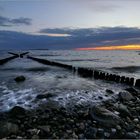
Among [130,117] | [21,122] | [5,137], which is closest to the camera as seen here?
[5,137]

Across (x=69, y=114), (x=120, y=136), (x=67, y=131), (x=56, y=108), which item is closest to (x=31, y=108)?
(x=56, y=108)

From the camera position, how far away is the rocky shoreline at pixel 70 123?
7027mm

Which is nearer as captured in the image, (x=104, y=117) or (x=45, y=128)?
(x=45, y=128)

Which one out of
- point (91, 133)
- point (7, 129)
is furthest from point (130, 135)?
point (7, 129)

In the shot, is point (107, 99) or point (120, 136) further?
point (107, 99)

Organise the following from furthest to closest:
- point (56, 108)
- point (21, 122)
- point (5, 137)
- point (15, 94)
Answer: point (15, 94) → point (56, 108) → point (21, 122) → point (5, 137)

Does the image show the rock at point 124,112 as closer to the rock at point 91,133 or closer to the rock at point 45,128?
the rock at point 91,133

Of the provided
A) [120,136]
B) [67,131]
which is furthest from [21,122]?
[120,136]

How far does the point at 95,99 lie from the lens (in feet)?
40.4

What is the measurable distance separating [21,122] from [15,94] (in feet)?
18.3

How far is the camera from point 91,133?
7.12 meters

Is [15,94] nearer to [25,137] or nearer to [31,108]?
[31,108]

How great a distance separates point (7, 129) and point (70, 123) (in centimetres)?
239

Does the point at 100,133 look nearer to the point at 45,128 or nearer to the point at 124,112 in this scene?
the point at 45,128
